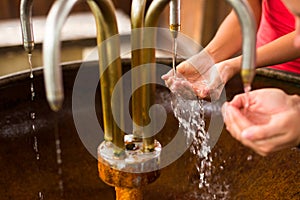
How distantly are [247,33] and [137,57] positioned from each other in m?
0.27

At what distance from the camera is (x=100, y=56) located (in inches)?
31.0

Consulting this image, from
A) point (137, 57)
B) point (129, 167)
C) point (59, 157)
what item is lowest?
point (59, 157)

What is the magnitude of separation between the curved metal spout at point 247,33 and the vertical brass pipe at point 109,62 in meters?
0.20

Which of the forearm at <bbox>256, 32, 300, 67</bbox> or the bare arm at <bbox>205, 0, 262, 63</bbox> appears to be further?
the bare arm at <bbox>205, 0, 262, 63</bbox>

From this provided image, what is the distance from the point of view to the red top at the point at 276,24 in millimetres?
1515

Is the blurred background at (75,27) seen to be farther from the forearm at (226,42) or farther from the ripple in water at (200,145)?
the ripple in water at (200,145)

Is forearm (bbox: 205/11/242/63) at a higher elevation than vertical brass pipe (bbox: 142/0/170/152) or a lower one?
lower

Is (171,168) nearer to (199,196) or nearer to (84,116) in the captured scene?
(199,196)

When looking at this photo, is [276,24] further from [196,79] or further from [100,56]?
[100,56]

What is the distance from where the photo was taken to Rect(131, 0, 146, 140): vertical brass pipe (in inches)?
31.2

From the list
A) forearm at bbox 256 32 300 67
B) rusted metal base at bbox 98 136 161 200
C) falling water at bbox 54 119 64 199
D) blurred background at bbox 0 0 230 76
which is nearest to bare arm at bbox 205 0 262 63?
forearm at bbox 256 32 300 67

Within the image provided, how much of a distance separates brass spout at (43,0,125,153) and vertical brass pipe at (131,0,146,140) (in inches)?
1.7

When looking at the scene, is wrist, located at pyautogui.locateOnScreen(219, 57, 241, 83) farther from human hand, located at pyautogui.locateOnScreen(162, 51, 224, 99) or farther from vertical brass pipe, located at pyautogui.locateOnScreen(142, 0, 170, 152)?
vertical brass pipe, located at pyautogui.locateOnScreen(142, 0, 170, 152)

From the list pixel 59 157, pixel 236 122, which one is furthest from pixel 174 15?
pixel 59 157
